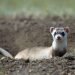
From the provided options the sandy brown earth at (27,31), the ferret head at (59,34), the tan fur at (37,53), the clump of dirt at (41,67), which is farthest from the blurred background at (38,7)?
the clump of dirt at (41,67)

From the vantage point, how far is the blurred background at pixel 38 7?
1489 centimetres

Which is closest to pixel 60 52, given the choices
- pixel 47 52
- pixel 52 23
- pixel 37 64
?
pixel 47 52

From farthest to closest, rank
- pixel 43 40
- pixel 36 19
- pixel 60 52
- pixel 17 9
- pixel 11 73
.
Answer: pixel 17 9, pixel 36 19, pixel 43 40, pixel 60 52, pixel 11 73

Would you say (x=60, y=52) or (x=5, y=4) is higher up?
(x=5, y=4)

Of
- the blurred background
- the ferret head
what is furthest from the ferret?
the blurred background

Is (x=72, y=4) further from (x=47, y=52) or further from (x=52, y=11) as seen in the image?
(x=47, y=52)

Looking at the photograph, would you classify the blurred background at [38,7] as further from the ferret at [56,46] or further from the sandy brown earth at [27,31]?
the ferret at [56,46]

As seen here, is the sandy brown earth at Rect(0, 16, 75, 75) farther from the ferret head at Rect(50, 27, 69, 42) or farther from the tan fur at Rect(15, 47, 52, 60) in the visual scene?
the ferret head at Rect(50, 27, 69, 42)

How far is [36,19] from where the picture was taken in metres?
14.1

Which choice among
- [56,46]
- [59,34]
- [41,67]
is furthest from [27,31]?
[41,67]

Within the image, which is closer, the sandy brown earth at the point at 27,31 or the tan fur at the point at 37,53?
the tan fur at the point at 37,53

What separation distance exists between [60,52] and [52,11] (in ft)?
16.0

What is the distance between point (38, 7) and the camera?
15.7 m

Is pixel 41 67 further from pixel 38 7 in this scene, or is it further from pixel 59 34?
pixel 38 7
